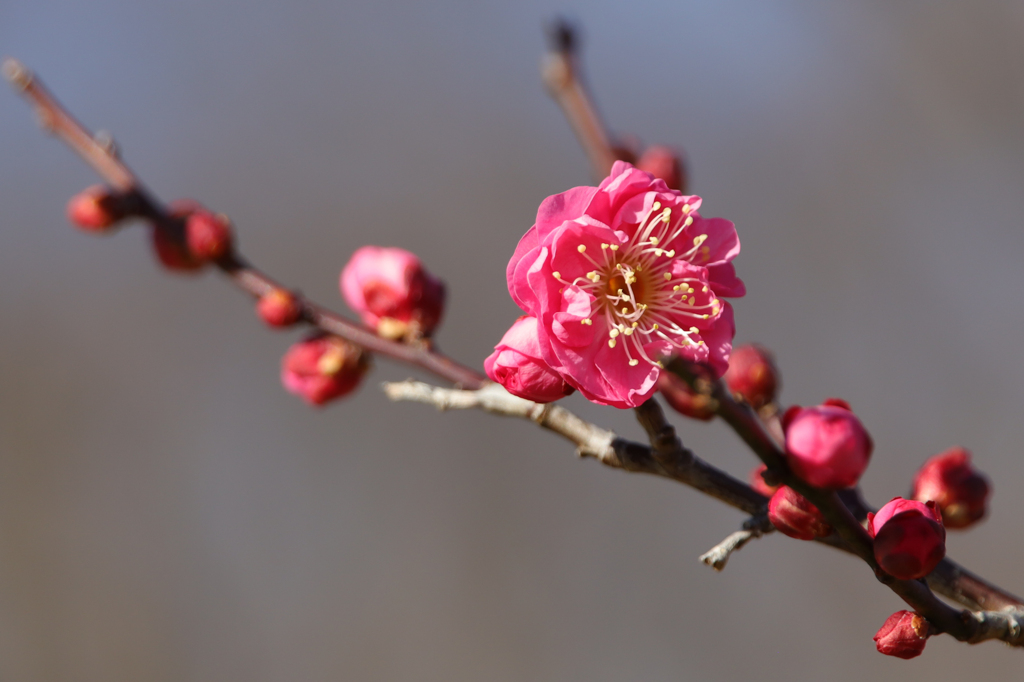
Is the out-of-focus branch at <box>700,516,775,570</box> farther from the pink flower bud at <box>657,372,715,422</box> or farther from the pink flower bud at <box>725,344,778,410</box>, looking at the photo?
the pink flower bud at <box>725,344,778,410</box>

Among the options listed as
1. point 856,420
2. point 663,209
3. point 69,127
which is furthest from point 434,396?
point 69,127

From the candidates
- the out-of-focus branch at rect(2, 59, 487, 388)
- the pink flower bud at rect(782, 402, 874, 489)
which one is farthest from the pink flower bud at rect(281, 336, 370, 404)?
the pink flower bud at rect(782, 402, 874, 489)

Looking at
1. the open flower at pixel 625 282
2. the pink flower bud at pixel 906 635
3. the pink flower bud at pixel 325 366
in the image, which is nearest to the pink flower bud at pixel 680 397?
the open flower at pixel 625 282

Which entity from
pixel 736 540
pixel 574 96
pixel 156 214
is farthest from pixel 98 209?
pixel 736 540

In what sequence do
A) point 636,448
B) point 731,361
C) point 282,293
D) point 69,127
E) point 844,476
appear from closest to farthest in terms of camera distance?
point 844,476 < point 636,448 < point 731,361 < point 282,293 < point 69,127

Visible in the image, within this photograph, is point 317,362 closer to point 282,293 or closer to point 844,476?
point 282,293

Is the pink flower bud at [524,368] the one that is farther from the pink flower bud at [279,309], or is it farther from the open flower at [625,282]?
the pink flower bud at [279,309]
